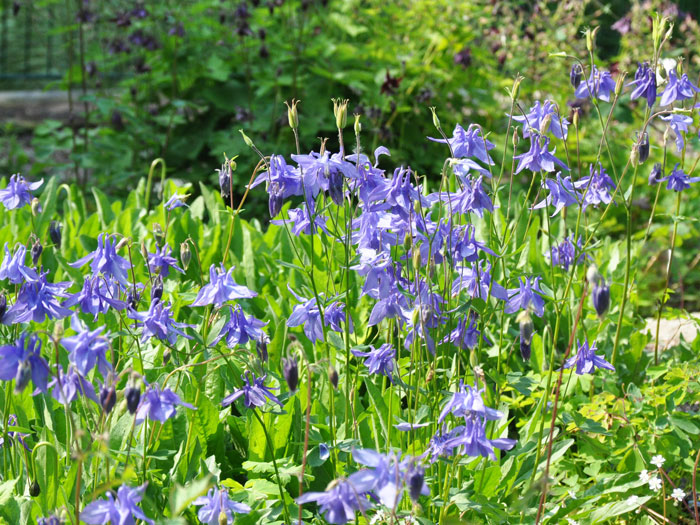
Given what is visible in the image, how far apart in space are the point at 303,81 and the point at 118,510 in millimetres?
4555

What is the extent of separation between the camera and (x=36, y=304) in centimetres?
158

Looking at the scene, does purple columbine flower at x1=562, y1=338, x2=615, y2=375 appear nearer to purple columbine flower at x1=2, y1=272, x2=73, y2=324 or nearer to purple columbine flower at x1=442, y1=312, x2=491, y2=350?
purple columbine flower at x1=442, y1=312, x2=491, y2=350

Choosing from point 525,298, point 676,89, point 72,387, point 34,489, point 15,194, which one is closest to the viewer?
point 72,387

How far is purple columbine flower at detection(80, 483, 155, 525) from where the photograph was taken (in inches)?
50.3

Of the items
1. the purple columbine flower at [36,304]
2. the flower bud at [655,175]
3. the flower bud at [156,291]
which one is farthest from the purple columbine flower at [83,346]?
the flower bud at [655,175]

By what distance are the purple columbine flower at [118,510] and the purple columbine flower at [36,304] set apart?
0.44 metres

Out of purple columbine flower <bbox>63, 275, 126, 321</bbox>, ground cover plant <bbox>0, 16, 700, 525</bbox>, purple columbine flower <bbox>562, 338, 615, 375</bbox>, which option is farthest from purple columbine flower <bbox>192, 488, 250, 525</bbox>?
purple columbine flower <bbox>562, 338, 615, 375</bbox>

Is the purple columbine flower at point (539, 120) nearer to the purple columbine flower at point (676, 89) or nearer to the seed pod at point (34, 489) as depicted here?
the purple columbine flower at point (676, 89)

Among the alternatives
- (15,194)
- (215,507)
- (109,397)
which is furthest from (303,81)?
(109,397)

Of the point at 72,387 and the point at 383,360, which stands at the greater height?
the point at 72,387

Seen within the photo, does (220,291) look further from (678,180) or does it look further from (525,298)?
(678,180)

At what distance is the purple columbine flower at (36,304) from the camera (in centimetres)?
158

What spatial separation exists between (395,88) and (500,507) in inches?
139

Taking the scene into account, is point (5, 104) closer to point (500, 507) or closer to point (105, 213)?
point (105, 213)
